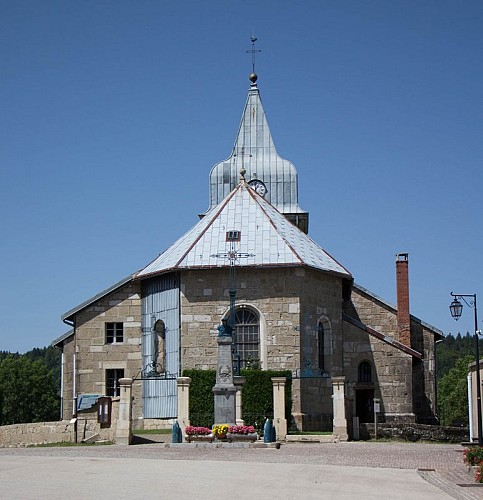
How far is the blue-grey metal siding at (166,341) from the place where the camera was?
4225cm

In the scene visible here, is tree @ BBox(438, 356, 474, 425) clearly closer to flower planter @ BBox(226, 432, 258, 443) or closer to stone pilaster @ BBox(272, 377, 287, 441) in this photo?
stone pilaster @ BBox(272, 377, 287, 441)

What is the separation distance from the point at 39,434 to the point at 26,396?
5276cm

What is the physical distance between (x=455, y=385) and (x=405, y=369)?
131 feet

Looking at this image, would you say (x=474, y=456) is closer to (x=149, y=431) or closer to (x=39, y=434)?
(x=39, y=434)

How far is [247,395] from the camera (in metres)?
39.4

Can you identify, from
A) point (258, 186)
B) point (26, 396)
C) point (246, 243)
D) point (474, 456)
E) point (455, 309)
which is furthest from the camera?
point (26, 396)

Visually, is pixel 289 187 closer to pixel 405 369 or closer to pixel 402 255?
pixel 402 255

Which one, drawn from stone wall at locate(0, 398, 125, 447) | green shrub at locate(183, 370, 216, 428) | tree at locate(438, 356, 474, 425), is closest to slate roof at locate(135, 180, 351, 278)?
green shrub at locate(183, 370, 216, 428)

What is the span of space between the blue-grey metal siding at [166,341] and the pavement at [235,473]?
10.1m

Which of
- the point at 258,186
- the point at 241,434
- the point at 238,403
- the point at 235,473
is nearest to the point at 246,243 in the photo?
the point at 238,403

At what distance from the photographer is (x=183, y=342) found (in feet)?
136

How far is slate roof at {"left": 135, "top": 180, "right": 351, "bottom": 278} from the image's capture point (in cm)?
4191

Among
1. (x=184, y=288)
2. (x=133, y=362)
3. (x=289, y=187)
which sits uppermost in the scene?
(x=289, y=187)

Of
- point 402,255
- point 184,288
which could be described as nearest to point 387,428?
point 184,288
